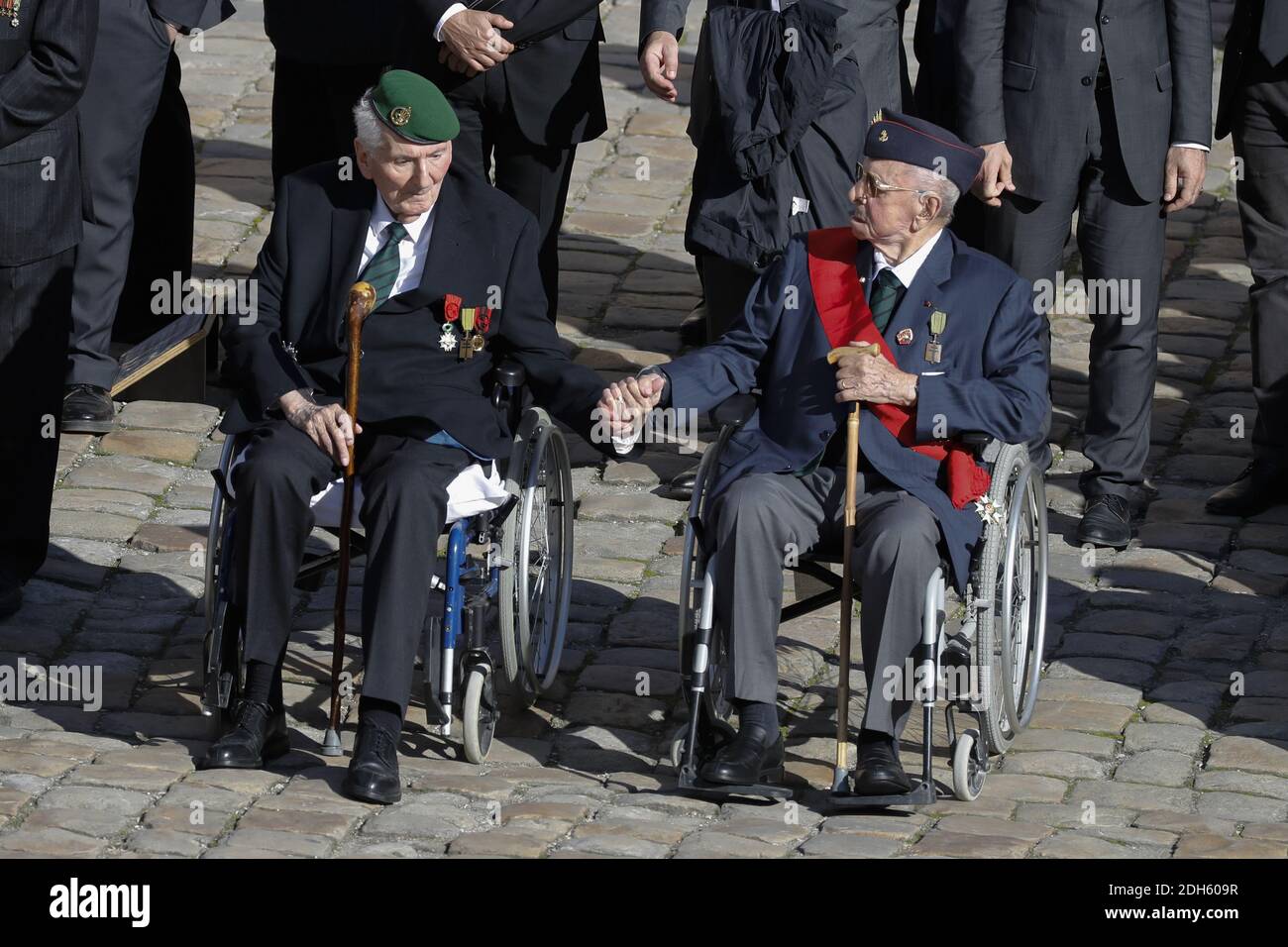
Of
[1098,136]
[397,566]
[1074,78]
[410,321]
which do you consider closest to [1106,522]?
[1098,136]

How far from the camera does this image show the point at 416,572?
539 centimetres

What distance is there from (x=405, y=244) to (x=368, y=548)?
83cm

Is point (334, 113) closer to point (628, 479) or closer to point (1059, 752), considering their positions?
point (628, 479)

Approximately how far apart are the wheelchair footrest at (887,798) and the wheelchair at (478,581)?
2.82 ft

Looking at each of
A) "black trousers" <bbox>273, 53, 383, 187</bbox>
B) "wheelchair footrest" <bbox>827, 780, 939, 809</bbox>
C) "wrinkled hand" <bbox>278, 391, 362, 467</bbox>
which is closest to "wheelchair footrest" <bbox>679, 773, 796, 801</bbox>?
"wheelchair footrest" <bbox>827, 780, 939, 809</bbox>

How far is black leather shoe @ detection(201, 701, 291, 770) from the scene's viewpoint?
209 inches

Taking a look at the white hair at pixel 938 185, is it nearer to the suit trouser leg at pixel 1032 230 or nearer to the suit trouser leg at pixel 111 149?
the suit trouser leg at pixel 1032 230

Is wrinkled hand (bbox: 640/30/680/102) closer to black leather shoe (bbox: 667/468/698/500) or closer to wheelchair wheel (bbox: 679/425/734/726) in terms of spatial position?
black leather shoe (bbox: 667/468/698/500)

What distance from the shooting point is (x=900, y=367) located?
5.70 metres

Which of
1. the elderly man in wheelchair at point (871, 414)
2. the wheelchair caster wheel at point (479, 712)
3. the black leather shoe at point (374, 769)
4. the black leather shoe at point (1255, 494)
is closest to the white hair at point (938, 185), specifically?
the elderly man in wheelchair at point (871, 414)

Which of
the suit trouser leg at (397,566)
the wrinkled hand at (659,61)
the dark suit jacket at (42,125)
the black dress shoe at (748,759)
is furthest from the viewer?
the wrinkled hand at (659,61)

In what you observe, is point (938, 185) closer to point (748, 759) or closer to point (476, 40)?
point (748, 759)

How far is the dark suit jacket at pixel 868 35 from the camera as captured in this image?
6809mm

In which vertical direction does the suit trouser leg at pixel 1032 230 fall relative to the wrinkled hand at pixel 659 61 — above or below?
below
